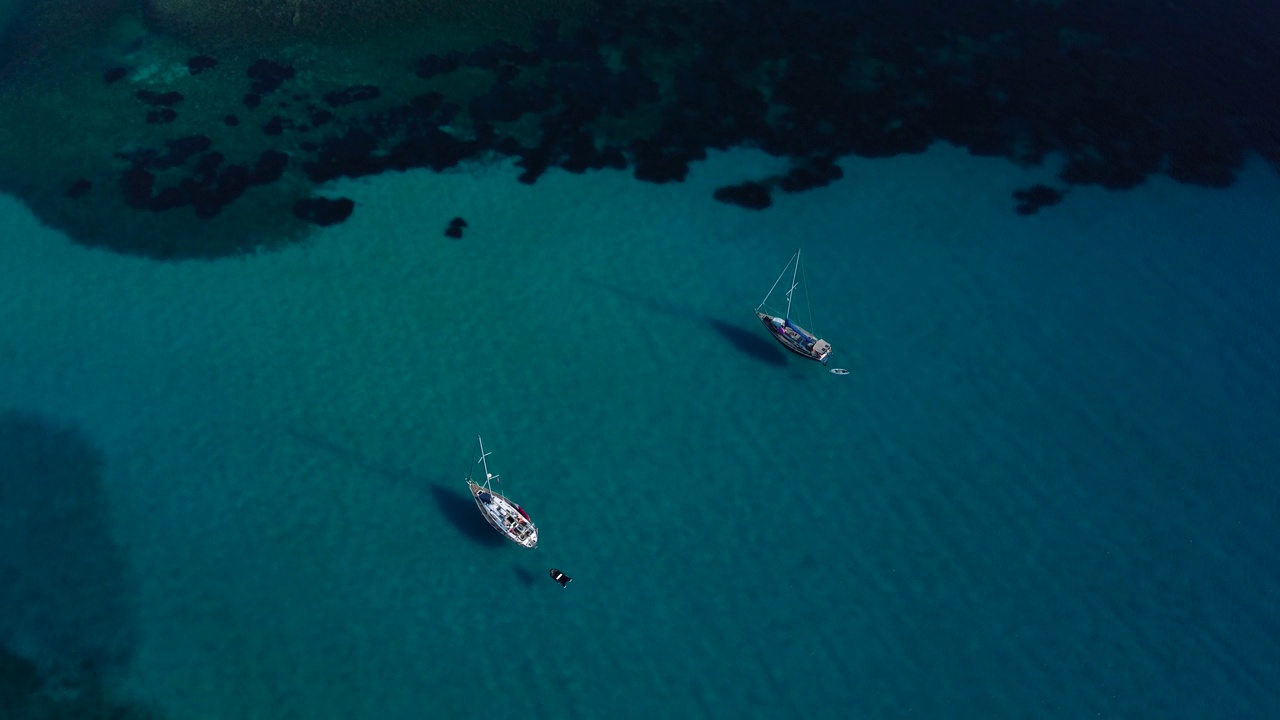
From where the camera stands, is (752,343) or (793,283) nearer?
(752,343)

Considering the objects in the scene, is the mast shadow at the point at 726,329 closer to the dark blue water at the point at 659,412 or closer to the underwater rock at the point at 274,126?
the dark blue water at the point at 659,412

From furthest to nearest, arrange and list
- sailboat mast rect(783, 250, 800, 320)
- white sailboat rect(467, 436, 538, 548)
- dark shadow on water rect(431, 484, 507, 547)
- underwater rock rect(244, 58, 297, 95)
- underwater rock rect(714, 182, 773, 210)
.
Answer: underwater rock rect(244, 58, 297, 95) → underwater rock rect(714, 182, 773, 210) → sailboat mast rect(783, 250, 800, 320) → dark shadow on water rect(431, 484, 507, 547) → white sailboat rect(467, 436, 538, 548)

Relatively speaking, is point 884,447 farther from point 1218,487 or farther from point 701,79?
point 701,79

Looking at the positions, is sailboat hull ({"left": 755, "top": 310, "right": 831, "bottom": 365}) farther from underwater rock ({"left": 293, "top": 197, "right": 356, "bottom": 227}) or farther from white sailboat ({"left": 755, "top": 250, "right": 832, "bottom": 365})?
underwater rock ({"left": 293, "top": 197, "right": 356, "bottom": 227})

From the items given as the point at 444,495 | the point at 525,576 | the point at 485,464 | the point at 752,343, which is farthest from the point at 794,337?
the point at 444,495

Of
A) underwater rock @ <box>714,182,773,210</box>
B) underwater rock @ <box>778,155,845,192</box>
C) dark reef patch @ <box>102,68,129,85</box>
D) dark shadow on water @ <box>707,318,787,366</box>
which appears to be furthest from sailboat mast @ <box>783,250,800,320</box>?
dark reef patch @ <box>102,68,129,85</box>

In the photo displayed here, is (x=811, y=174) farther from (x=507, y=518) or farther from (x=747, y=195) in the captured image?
(x=507, y=518)
